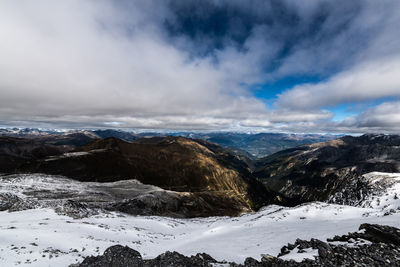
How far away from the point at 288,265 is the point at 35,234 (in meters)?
21.1

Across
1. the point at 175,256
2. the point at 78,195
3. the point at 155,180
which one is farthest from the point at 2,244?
the point at 155,180

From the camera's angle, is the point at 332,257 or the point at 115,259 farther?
the point at 115,259

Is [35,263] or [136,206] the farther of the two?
[136,206]

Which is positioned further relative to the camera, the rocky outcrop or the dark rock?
the dark rock

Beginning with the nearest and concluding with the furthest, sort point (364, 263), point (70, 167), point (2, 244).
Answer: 1. point (364, 263)
2. point (2, 244)
3. point (70, 167)

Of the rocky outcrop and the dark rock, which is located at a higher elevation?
the rocky outcrop

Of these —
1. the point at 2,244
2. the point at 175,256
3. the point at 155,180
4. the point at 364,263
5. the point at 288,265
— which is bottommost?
the point at 155,180

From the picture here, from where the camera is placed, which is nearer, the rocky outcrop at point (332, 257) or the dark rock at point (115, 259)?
the rocky outcrop at point (332, 257)

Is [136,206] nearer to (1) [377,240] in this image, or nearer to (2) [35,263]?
(2) [35,263]

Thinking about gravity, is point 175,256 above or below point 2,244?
above

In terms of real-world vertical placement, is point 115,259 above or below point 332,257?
below

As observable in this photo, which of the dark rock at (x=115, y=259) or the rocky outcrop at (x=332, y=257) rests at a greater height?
the rocky outcrop at (x=332, y=257)

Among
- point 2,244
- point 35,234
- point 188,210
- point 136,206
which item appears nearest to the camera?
point 2,244

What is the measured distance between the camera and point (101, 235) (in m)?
22.7
